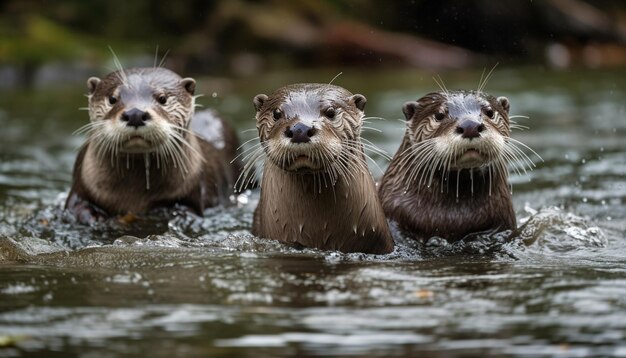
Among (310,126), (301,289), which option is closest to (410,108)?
(310,126)

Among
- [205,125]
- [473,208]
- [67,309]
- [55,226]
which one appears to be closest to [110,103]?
[55,226]

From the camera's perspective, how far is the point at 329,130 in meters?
4.35

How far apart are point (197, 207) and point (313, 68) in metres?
11.0

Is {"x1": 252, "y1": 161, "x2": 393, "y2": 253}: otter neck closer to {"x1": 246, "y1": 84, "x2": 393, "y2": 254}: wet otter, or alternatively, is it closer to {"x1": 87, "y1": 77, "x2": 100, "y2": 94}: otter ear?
{"x1": 246, "y1": 84, "x2": 393, "y2": 254}: wet otter

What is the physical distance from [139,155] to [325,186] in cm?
163

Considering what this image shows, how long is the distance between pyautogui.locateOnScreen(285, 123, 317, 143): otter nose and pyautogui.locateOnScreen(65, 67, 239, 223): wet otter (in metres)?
1.48

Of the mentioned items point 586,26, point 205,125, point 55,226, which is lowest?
point 55,226

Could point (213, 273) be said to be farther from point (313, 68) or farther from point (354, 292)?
point (313, 68)

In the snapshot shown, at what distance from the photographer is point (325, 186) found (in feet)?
14.8

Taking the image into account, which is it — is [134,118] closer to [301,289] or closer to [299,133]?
[299,133]

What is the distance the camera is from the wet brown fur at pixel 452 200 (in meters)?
5.02

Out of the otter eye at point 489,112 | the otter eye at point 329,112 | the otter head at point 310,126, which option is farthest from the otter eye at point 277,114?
the otter eye at point 489,112

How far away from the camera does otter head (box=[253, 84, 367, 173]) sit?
4.20m

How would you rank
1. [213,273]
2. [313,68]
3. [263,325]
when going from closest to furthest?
[263,325]
[213,273]
[313,68]
